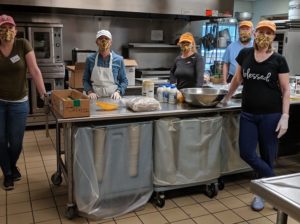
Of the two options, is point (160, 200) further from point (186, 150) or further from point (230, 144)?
point (230, 144)

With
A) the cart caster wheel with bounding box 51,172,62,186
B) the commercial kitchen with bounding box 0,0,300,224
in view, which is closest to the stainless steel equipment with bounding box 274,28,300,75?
the commercial kitchen with bounding box 0,0,300,224

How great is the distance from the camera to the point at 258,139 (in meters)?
2.41

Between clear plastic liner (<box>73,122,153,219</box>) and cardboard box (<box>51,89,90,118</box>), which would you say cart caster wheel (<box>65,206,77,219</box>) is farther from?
cardboard box (<box>51,89,90,118</box>)

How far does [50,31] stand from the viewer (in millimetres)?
4418

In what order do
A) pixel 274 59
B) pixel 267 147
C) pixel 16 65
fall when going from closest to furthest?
1. pixel 274 59
2. pixel 267 147
3. pixel 16 65

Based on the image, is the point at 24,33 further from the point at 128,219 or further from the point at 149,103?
the point at 128,219

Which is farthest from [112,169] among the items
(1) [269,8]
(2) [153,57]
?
(1) [269,8]

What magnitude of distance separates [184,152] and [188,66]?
89 cm

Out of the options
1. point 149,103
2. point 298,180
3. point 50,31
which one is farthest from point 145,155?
point 50,31

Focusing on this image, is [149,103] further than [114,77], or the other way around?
[114,77]

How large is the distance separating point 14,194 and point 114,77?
4.19 feet

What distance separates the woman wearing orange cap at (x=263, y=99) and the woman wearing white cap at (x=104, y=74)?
3.57ft

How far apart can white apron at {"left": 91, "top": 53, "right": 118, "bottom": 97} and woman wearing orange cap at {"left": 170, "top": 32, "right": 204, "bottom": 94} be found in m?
0.61

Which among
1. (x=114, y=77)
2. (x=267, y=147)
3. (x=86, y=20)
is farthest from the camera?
(x=86, y=20)
